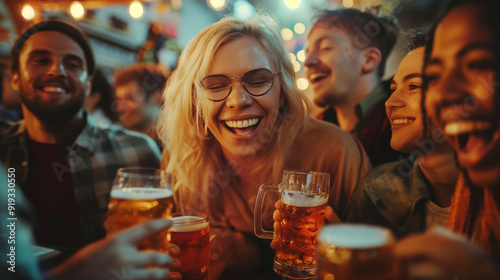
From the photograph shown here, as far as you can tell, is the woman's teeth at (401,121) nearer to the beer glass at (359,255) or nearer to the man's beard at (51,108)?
the beer glass at (359,255)

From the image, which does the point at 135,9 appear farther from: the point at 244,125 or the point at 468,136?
the point at 468,136

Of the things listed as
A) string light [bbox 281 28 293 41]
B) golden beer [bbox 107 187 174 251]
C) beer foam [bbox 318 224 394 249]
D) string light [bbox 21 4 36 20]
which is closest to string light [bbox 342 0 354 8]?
string light [bbox 281 28 293 41]

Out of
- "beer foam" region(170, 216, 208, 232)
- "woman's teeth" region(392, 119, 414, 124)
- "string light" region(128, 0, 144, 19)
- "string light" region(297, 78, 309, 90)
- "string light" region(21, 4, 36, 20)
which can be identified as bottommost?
"beer foam" region(170, 216, 208, 232)

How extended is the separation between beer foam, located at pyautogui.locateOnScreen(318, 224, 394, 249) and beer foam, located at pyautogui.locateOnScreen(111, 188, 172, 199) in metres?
0.46

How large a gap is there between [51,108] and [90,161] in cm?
36

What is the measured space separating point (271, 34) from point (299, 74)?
1.13ft

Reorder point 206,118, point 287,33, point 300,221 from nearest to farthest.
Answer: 1. point 300,221
2. point 206,118
3. point 287,33

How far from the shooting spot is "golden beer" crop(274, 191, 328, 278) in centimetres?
100

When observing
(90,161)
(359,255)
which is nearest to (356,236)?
(359,255)

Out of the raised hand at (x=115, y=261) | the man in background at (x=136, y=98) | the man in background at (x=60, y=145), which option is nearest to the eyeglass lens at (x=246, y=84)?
the raised hand at (x=115, y=261)

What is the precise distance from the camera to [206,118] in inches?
49.4

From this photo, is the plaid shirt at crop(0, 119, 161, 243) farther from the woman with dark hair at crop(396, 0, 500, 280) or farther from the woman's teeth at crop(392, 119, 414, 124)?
the woman with dark hair at crop(396, 0, 500, 280)

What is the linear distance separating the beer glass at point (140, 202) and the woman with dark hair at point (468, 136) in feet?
1.99

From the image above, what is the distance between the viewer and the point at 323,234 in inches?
29.5
